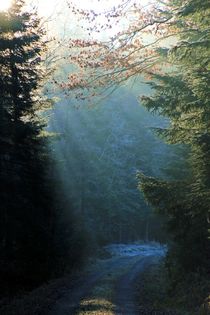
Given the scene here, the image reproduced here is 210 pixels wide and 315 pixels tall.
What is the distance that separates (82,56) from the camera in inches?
536

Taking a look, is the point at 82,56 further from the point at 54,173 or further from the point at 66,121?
the point at 66,121

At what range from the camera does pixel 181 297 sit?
1922cm

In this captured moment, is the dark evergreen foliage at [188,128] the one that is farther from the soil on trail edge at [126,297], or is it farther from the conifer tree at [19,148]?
the conifer tree at [19,148]

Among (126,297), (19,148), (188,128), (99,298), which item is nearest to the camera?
(188,128)

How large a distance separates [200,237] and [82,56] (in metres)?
11.3

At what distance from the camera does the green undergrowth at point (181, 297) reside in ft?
52.3

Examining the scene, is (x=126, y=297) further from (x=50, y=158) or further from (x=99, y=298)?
(x=50, y=158)

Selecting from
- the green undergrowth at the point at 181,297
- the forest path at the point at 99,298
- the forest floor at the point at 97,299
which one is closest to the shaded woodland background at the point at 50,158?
the green undergrowth at the point at 181,297

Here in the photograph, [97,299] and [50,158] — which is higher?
[50,158]

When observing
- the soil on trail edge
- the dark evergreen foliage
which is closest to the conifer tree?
the soil on trail edge

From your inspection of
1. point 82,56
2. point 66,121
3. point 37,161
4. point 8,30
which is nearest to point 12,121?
point 37,161

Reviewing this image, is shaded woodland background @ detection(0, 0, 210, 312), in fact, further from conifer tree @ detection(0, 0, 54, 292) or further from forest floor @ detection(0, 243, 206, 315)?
forest floor @ detection(0, 243, 206, 315)

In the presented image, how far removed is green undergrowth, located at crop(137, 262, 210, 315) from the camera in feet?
52.3

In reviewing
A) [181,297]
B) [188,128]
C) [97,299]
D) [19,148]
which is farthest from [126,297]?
[188,128]
